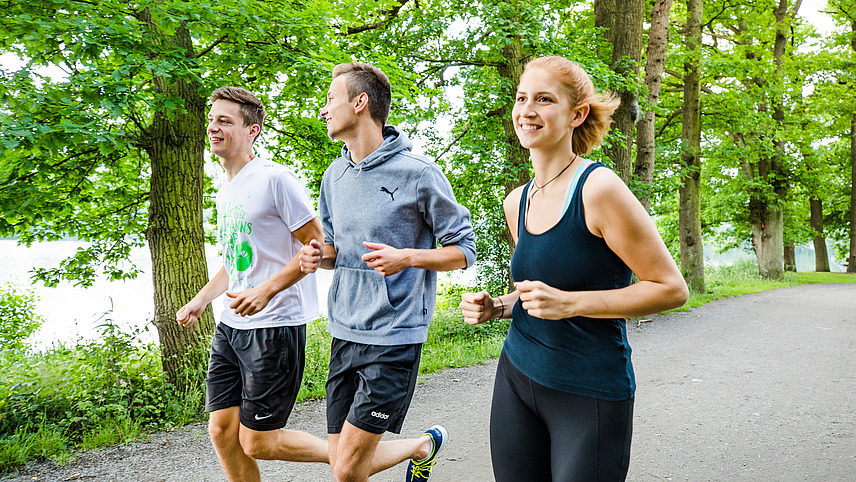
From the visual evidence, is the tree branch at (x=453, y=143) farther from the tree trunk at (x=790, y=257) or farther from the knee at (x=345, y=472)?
the tree trunk at (x=790, y=257)

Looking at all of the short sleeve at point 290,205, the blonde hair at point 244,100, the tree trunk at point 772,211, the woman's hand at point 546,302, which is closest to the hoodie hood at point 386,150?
the short sleeve at point 290,205

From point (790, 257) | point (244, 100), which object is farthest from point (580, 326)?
point (790, 257)

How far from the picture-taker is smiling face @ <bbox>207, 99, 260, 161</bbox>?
11.2ft

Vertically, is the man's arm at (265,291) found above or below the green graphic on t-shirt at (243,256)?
below

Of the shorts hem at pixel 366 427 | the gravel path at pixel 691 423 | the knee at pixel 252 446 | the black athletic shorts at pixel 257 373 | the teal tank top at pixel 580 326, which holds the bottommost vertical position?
the gravel path at pixel 691 423

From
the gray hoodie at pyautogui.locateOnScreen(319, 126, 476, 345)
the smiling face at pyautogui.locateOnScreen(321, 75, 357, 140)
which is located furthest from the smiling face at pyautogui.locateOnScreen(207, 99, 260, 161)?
the gray hoodie at pyautogui.locateOnScreen(319, 126, 476, 345)

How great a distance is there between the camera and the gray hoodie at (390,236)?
9.51 feet

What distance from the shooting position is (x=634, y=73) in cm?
1159

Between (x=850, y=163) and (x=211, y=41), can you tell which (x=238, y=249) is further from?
(x=850, y=163)

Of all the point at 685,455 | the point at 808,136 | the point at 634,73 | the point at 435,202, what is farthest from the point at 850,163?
the point at 435,202

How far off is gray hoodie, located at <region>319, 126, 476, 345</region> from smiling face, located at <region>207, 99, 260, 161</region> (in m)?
0.80

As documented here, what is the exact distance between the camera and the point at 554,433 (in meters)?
2.04

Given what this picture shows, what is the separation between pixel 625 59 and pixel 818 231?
24.0m

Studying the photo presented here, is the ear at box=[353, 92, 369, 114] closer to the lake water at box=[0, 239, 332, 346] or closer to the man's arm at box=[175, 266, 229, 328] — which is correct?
the man's arm at box=[175, 266, 229, 328]
